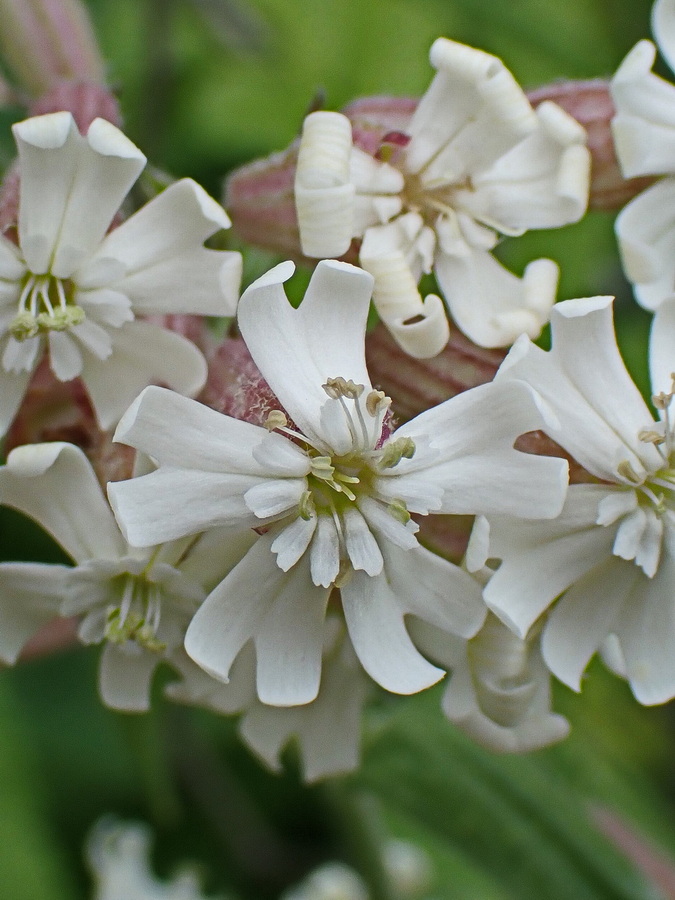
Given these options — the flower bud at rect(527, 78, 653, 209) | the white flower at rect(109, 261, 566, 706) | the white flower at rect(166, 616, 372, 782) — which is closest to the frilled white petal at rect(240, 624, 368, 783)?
the white flower at rect(166, 616, 372, 782)

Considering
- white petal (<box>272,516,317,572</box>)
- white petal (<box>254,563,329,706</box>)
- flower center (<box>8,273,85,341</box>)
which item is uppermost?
flower center (<box>8,273,85,341</box>)

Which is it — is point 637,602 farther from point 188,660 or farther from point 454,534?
point 188,660

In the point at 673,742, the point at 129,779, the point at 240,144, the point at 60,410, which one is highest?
the point at 60,410

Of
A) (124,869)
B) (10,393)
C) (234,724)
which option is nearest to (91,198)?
(10,393)

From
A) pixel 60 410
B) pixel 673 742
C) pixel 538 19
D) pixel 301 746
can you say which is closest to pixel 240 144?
pixel 538 19

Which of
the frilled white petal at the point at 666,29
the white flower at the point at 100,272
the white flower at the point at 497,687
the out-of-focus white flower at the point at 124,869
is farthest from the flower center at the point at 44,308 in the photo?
the out-of-focus white flower at the point at 124,869

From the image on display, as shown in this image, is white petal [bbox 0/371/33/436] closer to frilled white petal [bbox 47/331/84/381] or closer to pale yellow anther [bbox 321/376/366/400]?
frilled white petal [bbox 47/331/84/381]
